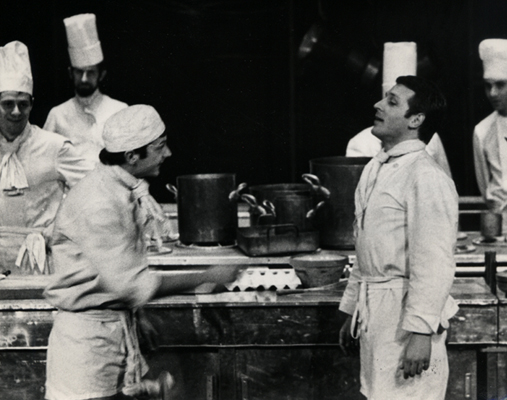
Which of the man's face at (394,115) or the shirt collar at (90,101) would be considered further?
the shirt collar at (90,101)

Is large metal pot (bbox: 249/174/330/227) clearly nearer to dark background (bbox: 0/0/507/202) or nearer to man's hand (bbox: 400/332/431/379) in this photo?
man's hand (bbox: 400/332/431/379)

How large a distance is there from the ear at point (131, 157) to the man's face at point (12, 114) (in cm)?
204

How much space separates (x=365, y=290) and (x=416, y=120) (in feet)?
1.99

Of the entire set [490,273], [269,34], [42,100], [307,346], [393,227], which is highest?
[269,34]

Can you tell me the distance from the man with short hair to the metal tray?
1.11 m

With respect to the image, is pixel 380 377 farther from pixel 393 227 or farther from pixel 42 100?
pixel 42 100

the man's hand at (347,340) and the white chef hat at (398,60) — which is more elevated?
the white chef hat at (398,60)

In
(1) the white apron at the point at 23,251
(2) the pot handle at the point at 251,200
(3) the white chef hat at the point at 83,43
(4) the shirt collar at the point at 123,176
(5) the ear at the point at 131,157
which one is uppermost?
(3) the white chef hat at the point at 83,43

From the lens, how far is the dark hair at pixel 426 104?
292 centimetres

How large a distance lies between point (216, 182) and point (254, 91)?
2.71 meters

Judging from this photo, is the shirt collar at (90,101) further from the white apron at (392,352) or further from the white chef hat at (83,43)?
the white apron at (392,352)

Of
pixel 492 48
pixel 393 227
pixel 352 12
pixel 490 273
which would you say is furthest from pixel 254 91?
pixel 393 227

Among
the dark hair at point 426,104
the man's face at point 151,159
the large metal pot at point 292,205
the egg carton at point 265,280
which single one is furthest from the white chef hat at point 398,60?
the man's face at point 151,159

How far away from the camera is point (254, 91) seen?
696 centimetres
